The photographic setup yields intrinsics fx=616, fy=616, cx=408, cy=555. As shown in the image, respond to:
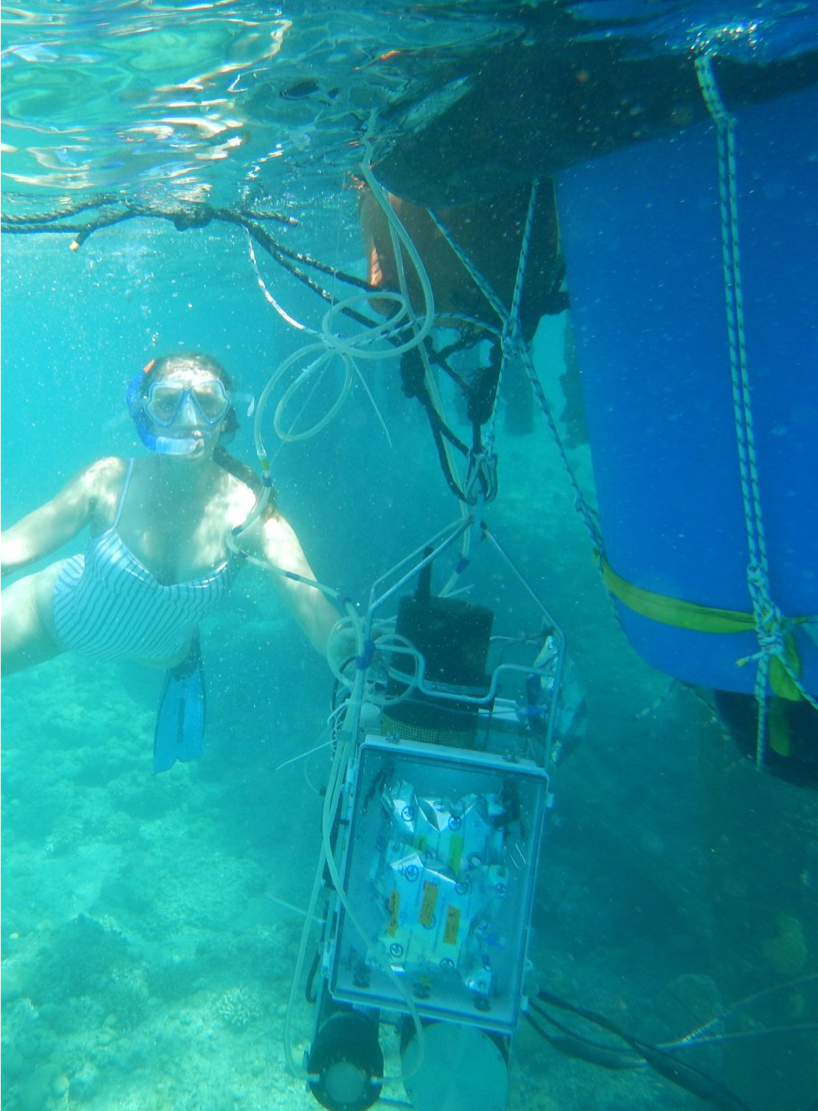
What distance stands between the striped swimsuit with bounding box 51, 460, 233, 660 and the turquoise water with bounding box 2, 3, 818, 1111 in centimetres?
171

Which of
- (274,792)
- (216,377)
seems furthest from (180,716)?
(274,792)

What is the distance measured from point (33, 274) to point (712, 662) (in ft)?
82.6

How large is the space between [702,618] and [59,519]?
3.91m

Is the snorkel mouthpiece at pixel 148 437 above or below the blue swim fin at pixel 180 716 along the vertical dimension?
above

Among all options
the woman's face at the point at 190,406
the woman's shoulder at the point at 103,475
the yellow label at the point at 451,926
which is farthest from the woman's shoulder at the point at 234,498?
the yellow label at the point at 451,926

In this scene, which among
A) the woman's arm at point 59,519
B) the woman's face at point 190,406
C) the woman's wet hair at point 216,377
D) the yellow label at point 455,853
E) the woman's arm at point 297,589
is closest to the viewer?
the yellow label at point 455,853

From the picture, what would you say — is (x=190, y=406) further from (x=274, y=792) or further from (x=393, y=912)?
(x=274, y=792)

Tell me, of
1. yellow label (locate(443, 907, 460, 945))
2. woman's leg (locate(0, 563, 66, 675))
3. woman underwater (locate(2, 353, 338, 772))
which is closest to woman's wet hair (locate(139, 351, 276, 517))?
woman underwater (locate(2, 353, 338, 772))

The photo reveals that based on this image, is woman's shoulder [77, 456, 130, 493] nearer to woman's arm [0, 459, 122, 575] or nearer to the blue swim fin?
woman's arm [0, 459, 122, 575]

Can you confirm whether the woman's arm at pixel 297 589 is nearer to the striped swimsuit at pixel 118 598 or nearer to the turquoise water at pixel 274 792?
the striped swimsuit at pixel 118 598

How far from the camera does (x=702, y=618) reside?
1738 millimetres

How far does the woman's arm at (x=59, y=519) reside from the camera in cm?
393

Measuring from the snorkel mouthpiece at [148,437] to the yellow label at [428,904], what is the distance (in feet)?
9.98

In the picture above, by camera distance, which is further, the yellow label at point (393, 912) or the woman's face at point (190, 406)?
Answer: the woman's face at point (190, 406)
